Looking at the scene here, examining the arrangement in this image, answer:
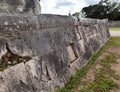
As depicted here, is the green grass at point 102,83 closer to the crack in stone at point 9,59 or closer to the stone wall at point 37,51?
the stone wall at point 37,51

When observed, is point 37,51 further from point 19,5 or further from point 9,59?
point 19,5

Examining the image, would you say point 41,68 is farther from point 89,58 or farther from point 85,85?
point 89,58

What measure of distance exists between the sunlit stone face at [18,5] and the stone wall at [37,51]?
332 cm

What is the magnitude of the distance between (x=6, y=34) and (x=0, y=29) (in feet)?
0.32

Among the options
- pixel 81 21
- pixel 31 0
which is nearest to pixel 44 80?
pixel 81 21

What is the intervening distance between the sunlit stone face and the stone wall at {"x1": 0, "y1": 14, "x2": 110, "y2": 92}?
3320 mm

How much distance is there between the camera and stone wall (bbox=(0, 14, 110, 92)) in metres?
2.62

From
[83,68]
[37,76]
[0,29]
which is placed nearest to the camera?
[0,29]

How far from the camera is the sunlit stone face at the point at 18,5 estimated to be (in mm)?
7484

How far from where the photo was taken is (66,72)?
13.1 feet

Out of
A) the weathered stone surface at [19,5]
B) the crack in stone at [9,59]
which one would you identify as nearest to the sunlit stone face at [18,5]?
the weathered stone surface at [19,5]

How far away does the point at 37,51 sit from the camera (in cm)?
319

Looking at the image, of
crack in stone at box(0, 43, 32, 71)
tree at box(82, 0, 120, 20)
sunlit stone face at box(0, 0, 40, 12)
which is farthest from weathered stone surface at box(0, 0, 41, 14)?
tree at box(82, 0, 120, 20)

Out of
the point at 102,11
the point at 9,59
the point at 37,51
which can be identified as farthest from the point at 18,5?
the point at 102,11
